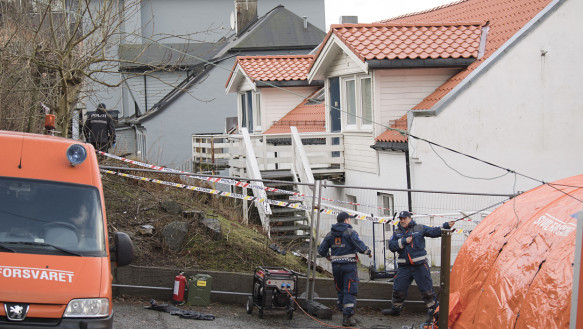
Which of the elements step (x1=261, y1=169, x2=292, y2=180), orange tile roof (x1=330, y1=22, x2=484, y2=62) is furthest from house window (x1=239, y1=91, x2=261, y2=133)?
orange tile roof (x1=330, y1=22, x2=484, y2=62)

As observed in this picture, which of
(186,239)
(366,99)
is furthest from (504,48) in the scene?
(186,239)

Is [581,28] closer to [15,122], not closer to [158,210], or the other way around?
[158,210]

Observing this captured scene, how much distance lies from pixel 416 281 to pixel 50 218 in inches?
226

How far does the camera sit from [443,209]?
1287 cm

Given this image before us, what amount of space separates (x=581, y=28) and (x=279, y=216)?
8.16 m

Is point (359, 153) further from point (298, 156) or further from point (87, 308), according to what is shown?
point (87, 308)

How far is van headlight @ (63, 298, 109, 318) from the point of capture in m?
6.33

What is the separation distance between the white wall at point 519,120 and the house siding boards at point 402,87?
1884 millimetres

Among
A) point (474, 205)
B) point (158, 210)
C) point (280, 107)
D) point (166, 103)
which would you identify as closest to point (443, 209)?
point (474, 205)

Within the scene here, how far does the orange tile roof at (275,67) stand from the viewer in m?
23.8

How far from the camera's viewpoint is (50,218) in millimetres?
7078

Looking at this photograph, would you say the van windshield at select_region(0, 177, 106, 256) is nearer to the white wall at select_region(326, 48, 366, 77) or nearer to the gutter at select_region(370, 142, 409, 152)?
the gutter at select_region(370, 142, 409, 152)

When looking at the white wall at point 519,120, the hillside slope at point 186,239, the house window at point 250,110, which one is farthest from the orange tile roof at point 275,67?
the hillside slope at point 186,239

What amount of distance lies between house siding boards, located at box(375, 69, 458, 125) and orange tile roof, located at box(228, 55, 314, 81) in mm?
6477
